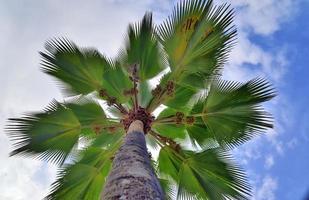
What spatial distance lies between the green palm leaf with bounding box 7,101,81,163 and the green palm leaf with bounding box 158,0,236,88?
8.43 feet

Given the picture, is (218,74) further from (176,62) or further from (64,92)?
(64,92)

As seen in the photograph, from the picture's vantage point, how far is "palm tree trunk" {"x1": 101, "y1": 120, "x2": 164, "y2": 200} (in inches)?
144

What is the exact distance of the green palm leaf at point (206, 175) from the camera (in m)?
6.93

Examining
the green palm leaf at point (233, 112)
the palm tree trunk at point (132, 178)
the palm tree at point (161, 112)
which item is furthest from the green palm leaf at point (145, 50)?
the palm tree trunk at point (132, 178)

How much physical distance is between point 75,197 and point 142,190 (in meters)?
4.12

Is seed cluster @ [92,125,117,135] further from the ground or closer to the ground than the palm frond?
closer to the ground

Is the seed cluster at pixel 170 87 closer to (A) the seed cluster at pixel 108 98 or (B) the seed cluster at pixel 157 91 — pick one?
(B) the seed cluster at pixel 157 91

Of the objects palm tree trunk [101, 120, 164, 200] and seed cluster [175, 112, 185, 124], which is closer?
palm tree trunk [101, 120, 164, 200]

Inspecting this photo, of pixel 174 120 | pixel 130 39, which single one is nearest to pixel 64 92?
pixel 130 39

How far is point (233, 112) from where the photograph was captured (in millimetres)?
7137

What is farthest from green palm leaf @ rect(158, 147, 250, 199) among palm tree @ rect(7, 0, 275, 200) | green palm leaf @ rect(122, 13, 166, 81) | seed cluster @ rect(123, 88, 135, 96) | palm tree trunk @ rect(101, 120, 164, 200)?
palm tree trunk @ rect(101, 120, 164, 200)

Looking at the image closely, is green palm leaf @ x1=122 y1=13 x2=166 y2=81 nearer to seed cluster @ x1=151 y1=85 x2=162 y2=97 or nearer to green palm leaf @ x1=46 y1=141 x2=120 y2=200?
seed cluster @ x1=151 y1=85 x2=162 y2=97

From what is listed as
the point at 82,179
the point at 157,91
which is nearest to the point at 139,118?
the point at 157,91

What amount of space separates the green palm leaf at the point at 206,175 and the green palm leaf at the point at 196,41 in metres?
1.63
